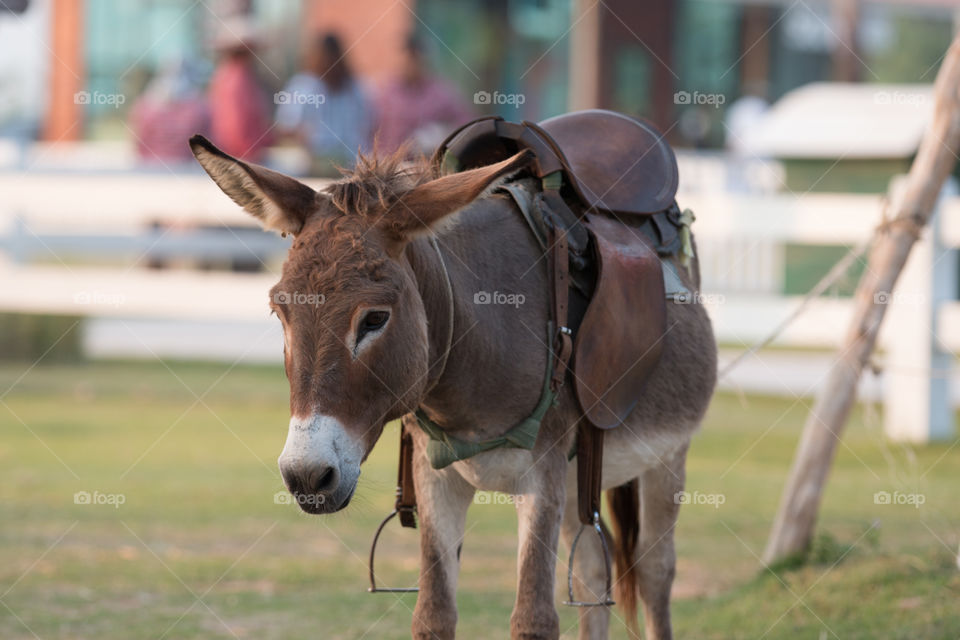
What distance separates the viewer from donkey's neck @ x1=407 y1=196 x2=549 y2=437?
3.59m

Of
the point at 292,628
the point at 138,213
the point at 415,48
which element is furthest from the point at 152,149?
the point at 292,628

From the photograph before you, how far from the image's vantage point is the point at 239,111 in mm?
12367

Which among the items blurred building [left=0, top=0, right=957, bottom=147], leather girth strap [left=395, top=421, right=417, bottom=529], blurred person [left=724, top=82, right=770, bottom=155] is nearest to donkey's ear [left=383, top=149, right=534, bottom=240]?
leather girth strap [left=395, top=421, right=417, bottom=529]

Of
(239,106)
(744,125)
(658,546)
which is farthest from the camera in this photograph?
(744,125)

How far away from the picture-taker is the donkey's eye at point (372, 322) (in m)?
3.23

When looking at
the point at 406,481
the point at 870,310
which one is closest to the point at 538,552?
the point at 406,481

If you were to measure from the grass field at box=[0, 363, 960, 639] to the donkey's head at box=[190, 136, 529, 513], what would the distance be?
577 mm

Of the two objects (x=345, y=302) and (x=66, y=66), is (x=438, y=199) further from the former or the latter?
(x=66, y=66)

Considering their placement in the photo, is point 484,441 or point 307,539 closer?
point 484,441

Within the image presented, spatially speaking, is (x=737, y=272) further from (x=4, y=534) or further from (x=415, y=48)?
(x=4, y=534)

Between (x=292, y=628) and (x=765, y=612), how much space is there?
210cm

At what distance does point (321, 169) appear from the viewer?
42.3 feet

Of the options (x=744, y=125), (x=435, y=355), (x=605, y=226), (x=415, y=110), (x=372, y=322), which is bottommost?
(x=435, y=355)

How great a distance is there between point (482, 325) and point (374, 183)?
0.54 meters
